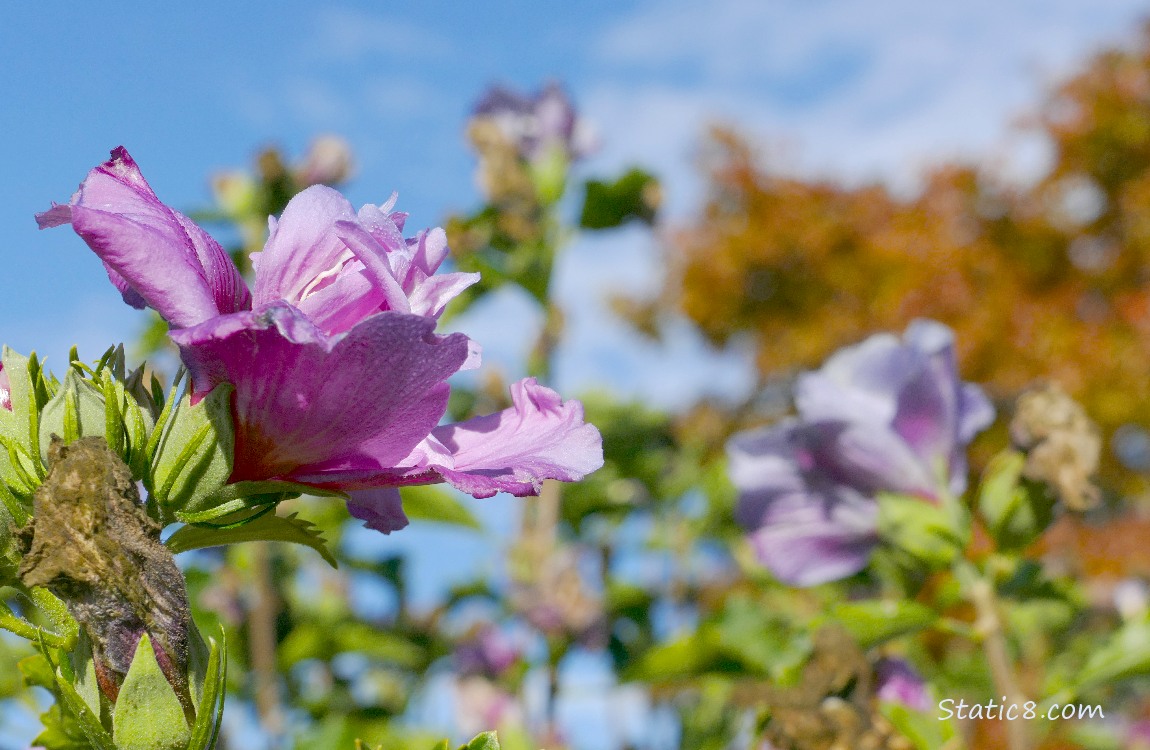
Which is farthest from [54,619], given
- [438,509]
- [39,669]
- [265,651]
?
[265,651]

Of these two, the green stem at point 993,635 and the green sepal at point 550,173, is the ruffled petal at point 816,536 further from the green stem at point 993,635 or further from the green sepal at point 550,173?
the green sepal at point 550,173

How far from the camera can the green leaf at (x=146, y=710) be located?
618mm

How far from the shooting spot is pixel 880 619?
1415 millimetres

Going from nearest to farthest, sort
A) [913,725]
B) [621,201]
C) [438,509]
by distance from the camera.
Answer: [913,725] < [438,509] < [621,201]

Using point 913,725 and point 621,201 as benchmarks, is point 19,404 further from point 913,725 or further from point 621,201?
point 621,201

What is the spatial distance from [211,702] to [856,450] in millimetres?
1147

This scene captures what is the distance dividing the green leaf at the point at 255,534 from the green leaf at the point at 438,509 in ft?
4.65

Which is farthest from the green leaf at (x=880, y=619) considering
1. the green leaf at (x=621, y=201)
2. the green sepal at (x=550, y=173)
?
the green sepal at (x=550, y=173)

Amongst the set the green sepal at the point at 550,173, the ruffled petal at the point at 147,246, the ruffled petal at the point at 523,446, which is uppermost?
the green sepal at the point at 550,173

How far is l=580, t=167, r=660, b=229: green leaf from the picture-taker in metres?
2.72

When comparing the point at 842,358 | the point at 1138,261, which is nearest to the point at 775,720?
the point at 842,358

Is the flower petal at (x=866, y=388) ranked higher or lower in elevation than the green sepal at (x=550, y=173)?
lower

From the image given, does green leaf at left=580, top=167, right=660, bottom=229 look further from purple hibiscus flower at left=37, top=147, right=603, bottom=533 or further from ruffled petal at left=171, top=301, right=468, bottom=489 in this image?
ruffled petal at left=171, top=301, right=468, bottom=489

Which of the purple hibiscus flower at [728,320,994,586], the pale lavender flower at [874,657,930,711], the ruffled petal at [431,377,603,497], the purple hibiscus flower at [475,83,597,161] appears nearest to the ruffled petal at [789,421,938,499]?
the purple hibiscus flower at [728,320,994,586]
